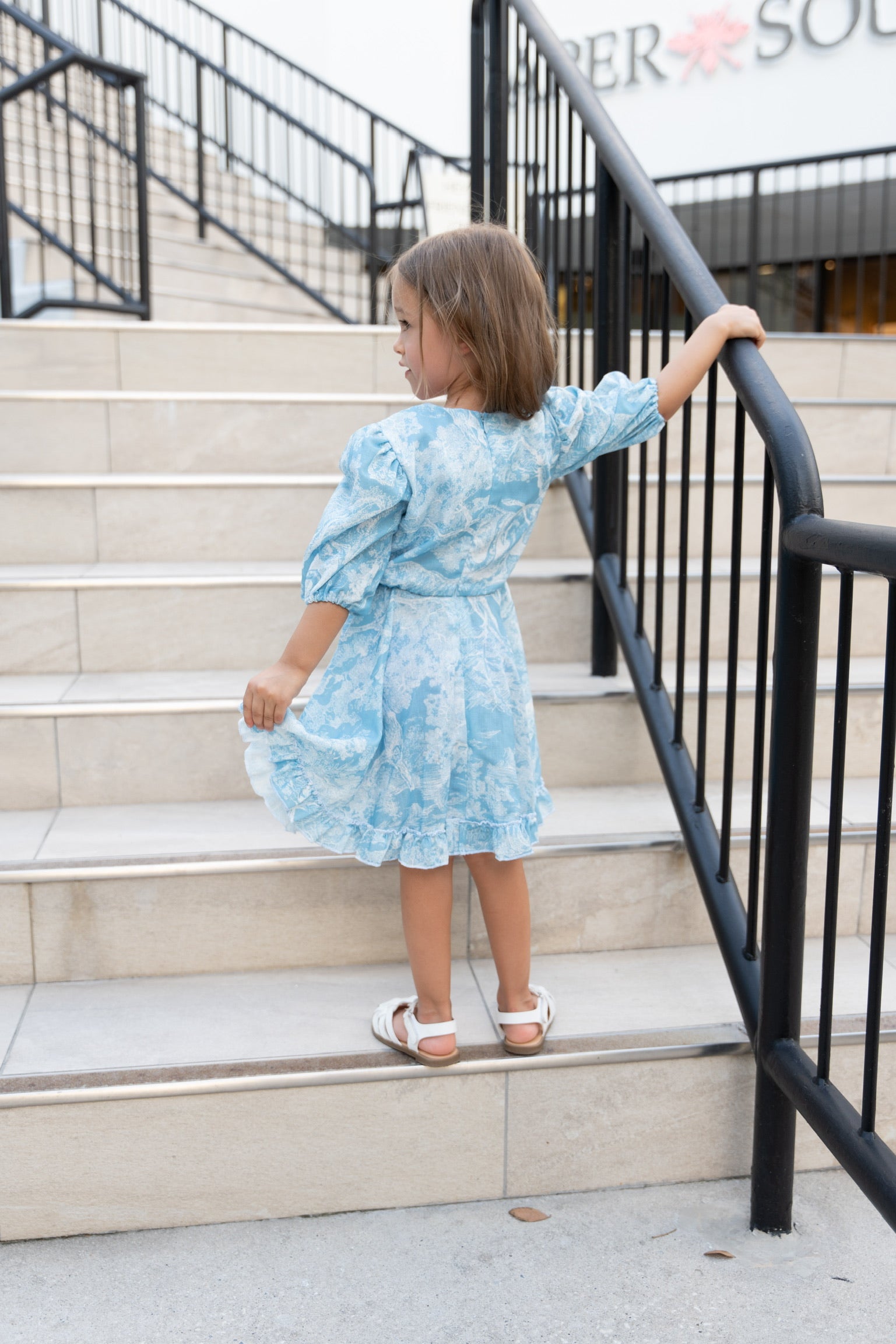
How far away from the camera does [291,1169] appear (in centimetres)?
148

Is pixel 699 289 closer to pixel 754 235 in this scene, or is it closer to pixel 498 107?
pixel 498 107

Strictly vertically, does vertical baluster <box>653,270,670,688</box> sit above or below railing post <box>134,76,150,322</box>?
below

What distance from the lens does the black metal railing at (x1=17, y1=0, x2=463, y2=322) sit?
6.50 metres

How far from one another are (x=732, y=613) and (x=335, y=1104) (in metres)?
0.89

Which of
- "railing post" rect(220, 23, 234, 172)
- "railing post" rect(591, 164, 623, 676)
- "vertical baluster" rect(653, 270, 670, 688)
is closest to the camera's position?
"vertical baluster" rect(653, 270, 670, 688)

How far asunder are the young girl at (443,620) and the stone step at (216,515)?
103 centimetres

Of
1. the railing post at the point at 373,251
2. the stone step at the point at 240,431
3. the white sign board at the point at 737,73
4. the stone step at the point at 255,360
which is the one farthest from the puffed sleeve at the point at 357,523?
the white sign board at the point at 737,73

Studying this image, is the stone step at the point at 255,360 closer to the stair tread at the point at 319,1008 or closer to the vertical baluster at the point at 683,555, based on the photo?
the vertical baluster at the point at 683,555

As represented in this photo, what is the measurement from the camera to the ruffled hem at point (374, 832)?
1447mm

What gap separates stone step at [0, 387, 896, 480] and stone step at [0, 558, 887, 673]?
Answer: 420 mm

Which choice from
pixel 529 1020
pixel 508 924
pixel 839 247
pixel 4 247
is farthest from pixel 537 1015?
pixel 839 247

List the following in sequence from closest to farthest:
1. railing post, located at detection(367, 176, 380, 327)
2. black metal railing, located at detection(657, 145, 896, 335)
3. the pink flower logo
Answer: railing post, located at detection(367, 176, 380, 327)
the pink flower logo
black metal railing, located at detection(657, 145, 896, 335)

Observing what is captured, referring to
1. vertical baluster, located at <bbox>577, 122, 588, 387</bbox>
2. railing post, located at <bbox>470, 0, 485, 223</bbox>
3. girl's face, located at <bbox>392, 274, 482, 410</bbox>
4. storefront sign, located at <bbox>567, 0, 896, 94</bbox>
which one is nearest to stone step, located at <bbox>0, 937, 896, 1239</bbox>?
girl's face, located at <bbox>392, 274, 482, 410</bbox>

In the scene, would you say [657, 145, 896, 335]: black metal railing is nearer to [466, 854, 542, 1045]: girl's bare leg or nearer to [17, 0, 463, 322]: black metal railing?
[17, 0, 463, 322]: black metal railing
